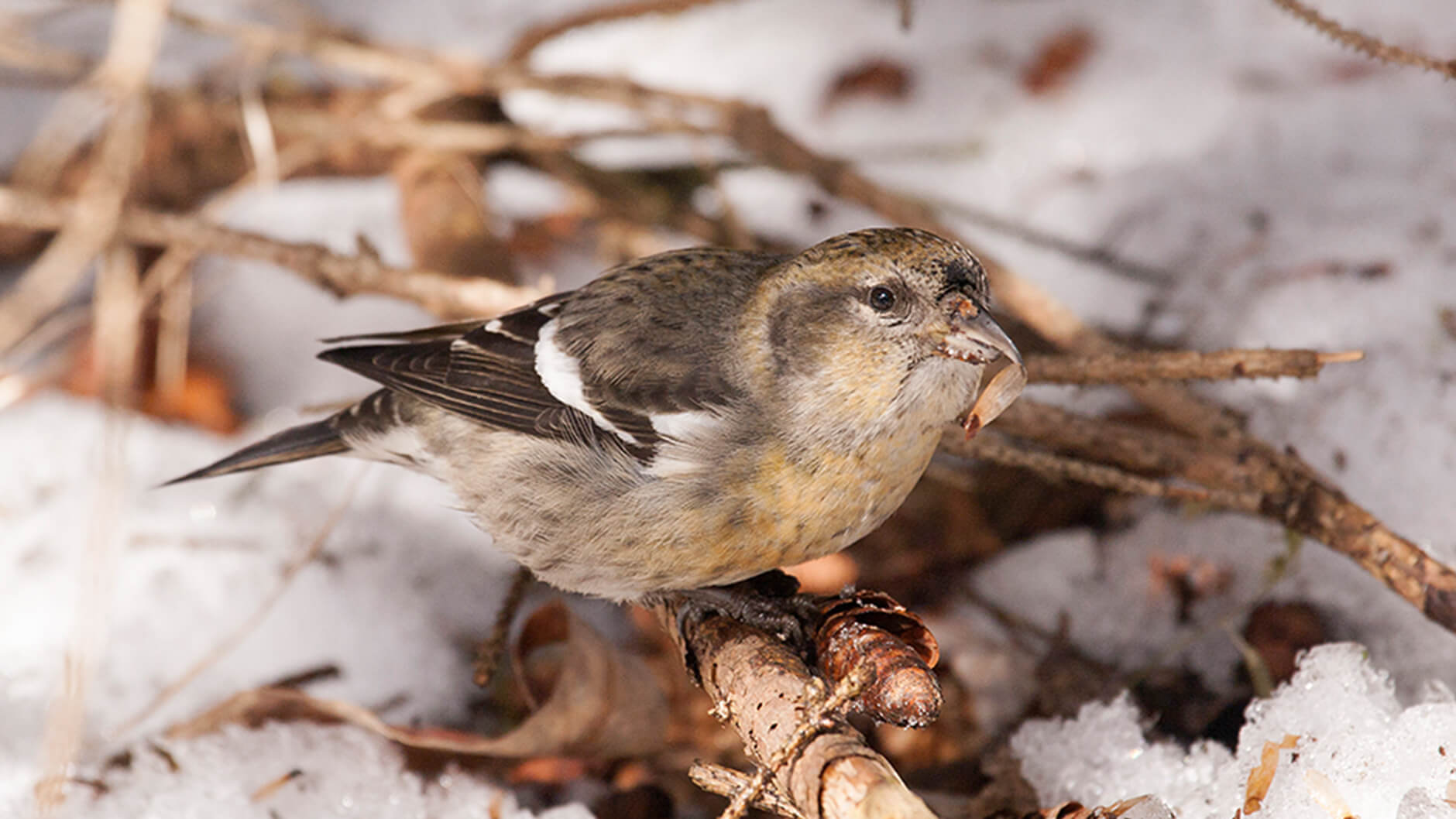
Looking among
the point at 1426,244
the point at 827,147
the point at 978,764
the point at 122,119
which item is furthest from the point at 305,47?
the point at 1426,244

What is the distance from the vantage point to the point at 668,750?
245 cm

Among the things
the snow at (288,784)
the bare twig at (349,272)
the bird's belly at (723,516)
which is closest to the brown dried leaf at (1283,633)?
the bird's belly at (723,516)

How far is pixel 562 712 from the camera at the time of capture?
217cm

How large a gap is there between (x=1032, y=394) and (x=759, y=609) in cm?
117

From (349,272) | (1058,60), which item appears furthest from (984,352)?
(1058,60)

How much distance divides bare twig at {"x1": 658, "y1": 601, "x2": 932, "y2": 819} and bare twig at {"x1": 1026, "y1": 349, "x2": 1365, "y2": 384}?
2.35 feet

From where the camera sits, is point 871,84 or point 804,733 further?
point 871,84

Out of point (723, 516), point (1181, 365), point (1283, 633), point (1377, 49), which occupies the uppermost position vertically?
point (1377, 49)

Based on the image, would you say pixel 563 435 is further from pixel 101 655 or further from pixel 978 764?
pixel 101 655

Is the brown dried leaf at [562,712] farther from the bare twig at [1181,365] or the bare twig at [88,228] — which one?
the bare twig at [88,228]

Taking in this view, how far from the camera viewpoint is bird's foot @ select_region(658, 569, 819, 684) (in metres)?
1.93

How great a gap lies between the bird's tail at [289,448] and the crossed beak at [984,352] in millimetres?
1323

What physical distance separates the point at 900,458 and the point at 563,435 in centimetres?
65

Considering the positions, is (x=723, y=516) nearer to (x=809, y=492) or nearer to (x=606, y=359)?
(x=809, y=492)
